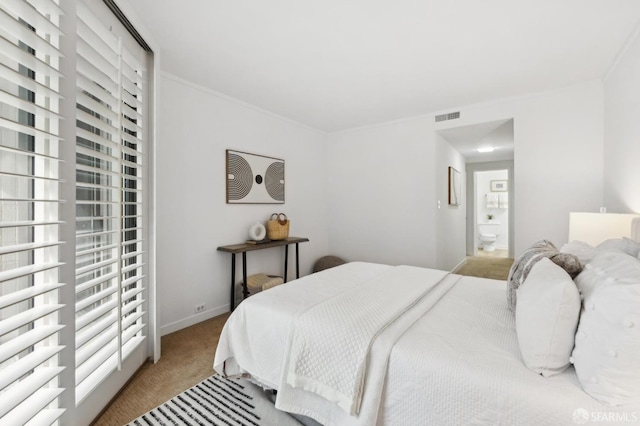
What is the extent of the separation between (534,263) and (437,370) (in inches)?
32.3

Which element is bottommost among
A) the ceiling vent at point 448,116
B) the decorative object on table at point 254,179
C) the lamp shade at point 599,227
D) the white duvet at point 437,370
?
the white duvet at point 437,370

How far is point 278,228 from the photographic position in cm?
362

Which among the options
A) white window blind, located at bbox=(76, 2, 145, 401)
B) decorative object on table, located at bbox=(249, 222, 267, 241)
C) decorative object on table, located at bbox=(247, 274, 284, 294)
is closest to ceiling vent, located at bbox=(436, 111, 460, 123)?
decorative object on table, located at bbox=(249, 222, 267, 241)

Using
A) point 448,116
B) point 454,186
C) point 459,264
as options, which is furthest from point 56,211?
point 459,264

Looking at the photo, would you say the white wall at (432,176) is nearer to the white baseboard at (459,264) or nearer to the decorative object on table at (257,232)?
the white baseboard at (459,264)

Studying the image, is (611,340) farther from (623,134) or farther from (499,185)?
(499,185)

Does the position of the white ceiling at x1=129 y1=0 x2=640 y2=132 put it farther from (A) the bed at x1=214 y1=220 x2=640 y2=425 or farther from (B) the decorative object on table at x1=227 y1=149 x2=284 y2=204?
(A) the bed at x1=214 y1=220 x2=640 y2=425

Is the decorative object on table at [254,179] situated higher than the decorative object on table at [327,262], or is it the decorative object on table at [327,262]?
the decorative object on table at [254,179]

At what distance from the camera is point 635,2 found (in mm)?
1822

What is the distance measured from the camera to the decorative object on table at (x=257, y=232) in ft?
11.2

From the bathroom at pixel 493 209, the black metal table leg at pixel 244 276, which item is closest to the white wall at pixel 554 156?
the black metal table leg at pixel 244 276

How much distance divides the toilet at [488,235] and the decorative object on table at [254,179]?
234 inches

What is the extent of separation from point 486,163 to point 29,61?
23.2 feet

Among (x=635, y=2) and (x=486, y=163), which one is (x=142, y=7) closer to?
(x=635, y=2)
